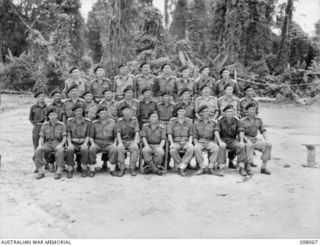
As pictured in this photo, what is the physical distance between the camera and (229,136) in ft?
22.6

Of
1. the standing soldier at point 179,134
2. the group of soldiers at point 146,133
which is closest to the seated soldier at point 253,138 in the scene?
the group of soldiers at point 146,133

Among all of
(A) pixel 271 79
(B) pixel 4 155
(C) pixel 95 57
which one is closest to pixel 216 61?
(A) pixel 271 79

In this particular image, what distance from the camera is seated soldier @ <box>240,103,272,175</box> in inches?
Answer: 264

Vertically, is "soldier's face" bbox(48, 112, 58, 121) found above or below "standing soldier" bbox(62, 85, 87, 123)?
below

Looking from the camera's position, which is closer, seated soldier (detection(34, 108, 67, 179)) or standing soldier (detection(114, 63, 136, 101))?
seated soldier (detection(34, 108, 67, 179))

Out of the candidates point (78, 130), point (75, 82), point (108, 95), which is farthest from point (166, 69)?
point (78, 130)

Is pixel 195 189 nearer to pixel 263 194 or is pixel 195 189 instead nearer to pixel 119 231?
pixel 263 194

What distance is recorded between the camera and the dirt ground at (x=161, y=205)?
4301 millimetres

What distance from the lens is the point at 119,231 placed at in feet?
14.0

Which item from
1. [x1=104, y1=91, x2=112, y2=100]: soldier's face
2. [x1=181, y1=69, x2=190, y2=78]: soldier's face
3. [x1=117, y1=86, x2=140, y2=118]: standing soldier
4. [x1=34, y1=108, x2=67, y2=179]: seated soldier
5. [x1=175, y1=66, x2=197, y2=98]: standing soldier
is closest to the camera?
[x1=34, y1=108, x2=67, y2=179]: seated soldier

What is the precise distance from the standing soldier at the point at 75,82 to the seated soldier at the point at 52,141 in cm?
98

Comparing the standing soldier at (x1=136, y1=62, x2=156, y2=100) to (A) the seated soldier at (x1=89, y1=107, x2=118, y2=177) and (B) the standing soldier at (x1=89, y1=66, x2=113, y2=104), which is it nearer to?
(B) the standing soldier at (x1=89, y1=66, x2=113, y2=104)

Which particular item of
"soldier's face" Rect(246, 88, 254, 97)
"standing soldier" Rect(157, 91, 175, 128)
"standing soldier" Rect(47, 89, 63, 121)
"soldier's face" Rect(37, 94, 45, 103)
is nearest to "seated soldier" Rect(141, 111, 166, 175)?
"standing soldier" Rect(157, 91, 175, 128)

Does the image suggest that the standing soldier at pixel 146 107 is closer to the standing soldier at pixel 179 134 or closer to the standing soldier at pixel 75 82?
the standing soldier at pixel 179 134
